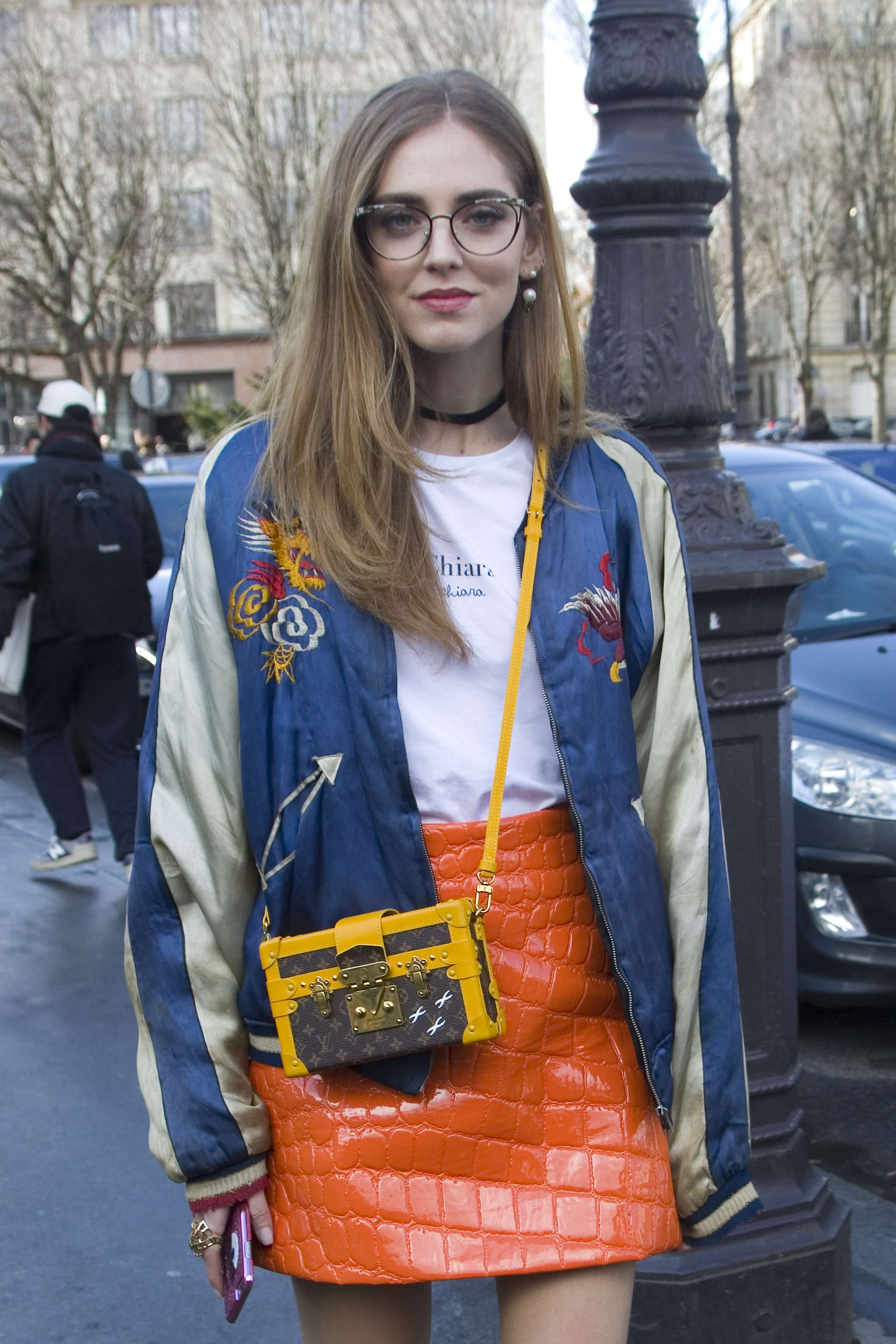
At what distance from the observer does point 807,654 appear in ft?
15.7

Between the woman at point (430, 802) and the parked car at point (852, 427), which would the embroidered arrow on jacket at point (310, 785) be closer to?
the woman at point (430, 802)

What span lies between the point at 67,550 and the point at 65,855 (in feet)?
4.27

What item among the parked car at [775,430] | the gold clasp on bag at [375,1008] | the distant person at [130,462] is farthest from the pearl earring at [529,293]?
the parked car at [775,430]

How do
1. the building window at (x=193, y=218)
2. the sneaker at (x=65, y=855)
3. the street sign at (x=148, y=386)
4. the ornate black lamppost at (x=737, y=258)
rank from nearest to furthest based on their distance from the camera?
the sneaker at (x=65, y=855)
the ornate black lamppost at (x=737, y=258)
the street sign at (x=148, y=386)
the building window at (x=193, y=218)

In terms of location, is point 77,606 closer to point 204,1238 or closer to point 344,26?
point 204,1238

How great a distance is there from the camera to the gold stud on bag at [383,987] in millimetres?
1590

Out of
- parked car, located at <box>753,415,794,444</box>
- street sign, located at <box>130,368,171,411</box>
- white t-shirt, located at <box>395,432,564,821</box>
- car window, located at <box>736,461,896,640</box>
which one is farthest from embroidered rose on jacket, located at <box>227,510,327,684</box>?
parked car, located at <box>753,415,794,444</box>

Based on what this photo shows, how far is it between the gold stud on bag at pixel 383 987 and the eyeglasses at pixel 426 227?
76 cm

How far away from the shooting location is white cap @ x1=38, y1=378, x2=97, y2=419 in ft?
21.1

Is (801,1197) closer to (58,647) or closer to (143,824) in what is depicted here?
(143,824)

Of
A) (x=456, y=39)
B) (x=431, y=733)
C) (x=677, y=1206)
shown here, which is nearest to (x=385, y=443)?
(x=431, y=733)

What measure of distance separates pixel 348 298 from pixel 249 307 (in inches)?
1368

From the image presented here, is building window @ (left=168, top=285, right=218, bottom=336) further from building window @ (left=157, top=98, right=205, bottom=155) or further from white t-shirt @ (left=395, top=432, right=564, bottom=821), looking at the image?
white t-shirt @ (left=395, top=432, right=564, bottom=821)

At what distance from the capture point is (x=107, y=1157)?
12.7 feet
